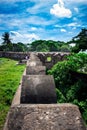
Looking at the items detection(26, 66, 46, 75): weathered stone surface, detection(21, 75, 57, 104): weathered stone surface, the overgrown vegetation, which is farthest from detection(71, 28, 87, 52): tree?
detection(21, 75, 57, 104): weathered stone surface

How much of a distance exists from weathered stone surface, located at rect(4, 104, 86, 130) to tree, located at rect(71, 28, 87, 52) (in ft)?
29.4

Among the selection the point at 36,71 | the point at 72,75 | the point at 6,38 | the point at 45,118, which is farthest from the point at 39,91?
the point at 6,38

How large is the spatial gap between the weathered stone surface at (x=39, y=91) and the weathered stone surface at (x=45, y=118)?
492 mm

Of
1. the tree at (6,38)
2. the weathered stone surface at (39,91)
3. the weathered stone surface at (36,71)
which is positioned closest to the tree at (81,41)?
the weathered stone surface at (36,71)

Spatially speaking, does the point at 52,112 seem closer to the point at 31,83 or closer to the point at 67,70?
the point at 31,83

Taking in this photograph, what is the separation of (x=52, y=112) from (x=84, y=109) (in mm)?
6055

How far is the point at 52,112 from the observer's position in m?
1.67

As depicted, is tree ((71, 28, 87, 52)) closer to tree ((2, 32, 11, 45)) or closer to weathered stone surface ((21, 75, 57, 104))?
weathered stone surface ((21, 75, 57, 104))

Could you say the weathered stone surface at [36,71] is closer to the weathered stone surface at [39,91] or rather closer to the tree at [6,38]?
the weathered stone surface at [39,91]

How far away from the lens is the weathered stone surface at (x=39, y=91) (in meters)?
2.27

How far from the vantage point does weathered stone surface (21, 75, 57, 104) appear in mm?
2270

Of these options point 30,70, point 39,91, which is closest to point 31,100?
point 39,91

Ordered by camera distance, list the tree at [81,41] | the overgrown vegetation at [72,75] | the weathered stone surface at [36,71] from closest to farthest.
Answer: the weathered stone surface at [36,71] → the overgrown vegetation at [72,75] → the tree at [81,41]

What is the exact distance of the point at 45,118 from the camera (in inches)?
63.7
